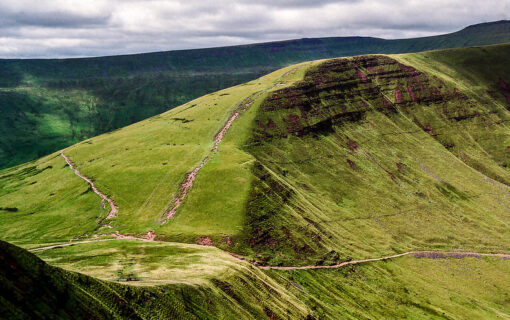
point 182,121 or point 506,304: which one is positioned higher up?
point 182,121

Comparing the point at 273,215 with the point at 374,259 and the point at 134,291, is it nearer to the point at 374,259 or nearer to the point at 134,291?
the point at 374,259

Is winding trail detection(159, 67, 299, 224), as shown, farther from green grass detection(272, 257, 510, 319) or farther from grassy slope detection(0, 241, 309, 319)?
green grass detection(272, 257, 510, 319)

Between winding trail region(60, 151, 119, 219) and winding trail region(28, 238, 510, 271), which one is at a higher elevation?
winding trail region(60, 151, 119, 219)

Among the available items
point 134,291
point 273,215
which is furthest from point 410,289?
point 134,291

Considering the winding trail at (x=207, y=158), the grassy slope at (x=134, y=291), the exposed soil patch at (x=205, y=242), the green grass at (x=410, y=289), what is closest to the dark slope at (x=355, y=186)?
the green grass at (x=410, y=289)

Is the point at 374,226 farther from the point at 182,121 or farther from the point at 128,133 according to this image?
the point at 128,133

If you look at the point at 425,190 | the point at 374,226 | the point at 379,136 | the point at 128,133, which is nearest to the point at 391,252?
the point at 374,226

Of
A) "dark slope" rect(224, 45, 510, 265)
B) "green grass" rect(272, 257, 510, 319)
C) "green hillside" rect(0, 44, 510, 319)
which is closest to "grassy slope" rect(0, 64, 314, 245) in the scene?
"green hillside" rect(0, 44, 510, 319)

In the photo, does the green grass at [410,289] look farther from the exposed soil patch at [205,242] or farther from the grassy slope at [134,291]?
the exposed soil patch at [205,242]
